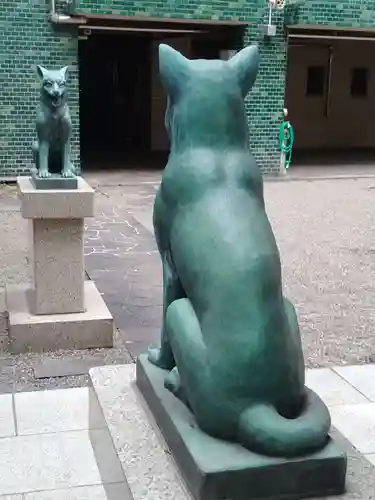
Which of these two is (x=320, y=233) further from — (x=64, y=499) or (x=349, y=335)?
(x=64, y=499)

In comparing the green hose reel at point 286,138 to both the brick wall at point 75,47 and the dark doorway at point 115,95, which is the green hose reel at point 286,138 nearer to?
the brick wall at point 75,47

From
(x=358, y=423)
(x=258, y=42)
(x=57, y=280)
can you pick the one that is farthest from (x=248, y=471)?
(x=258, y=42)

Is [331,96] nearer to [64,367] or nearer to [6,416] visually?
[64,367]

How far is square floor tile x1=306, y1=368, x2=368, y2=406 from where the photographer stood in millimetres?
4328

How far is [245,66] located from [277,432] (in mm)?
1447

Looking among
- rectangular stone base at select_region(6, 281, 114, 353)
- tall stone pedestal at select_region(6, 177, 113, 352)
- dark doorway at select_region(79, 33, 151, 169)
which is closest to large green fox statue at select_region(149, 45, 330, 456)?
tall stone pedestal at select_region(6, 177, 113, 352)

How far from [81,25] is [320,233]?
19.0ft

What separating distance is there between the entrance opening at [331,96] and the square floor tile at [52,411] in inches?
554

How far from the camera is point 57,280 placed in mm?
5156

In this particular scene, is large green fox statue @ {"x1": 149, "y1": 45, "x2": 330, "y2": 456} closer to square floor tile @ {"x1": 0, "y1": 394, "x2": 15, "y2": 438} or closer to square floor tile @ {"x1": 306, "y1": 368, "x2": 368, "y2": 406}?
square floor tile @ {"x1": 0, "y1": 394, "x2": 15, "y2": 438}

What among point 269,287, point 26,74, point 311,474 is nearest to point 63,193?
point 269,287

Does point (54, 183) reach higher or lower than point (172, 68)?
lower

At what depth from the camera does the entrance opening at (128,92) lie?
596 inches

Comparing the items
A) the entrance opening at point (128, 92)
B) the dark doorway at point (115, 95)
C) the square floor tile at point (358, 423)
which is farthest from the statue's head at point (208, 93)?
the dark doorway at point (115, 95)
